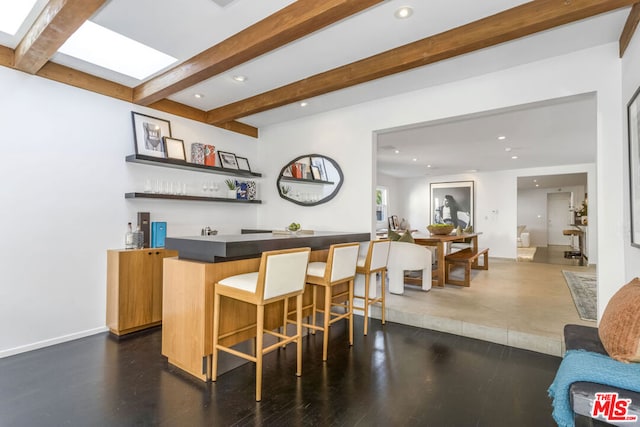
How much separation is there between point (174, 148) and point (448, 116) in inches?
126

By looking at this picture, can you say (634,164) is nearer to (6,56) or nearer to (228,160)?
(228,160)

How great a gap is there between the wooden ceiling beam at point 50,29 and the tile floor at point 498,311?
372 cm

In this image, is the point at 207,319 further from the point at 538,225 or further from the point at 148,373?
the point at 538,225

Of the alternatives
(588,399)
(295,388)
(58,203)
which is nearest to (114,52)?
(58,203)

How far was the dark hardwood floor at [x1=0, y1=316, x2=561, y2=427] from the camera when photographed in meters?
1.88

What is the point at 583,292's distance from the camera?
4422 millimetres

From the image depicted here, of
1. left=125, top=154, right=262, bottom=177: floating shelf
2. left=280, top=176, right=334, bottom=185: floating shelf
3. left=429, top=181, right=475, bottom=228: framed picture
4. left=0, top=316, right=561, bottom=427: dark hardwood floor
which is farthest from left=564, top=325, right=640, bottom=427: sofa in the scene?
left=429, top=181, right=475, bottom=228: framed picture

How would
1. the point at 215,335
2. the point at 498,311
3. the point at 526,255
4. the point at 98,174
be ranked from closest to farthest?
the point at 215,335, the point at 98,174, the point at 498,311, the point at 526,255

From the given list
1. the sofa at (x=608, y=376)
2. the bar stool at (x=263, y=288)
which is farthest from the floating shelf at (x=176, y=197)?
the sofa at (x=608, y=376)

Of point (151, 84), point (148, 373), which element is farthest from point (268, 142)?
point (148, 373)

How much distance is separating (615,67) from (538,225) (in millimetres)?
12858

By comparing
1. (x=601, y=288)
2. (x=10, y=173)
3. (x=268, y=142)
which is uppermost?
(x=268, y=142)

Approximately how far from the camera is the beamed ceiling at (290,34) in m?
2.04

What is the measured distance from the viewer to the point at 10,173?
8.92ft
